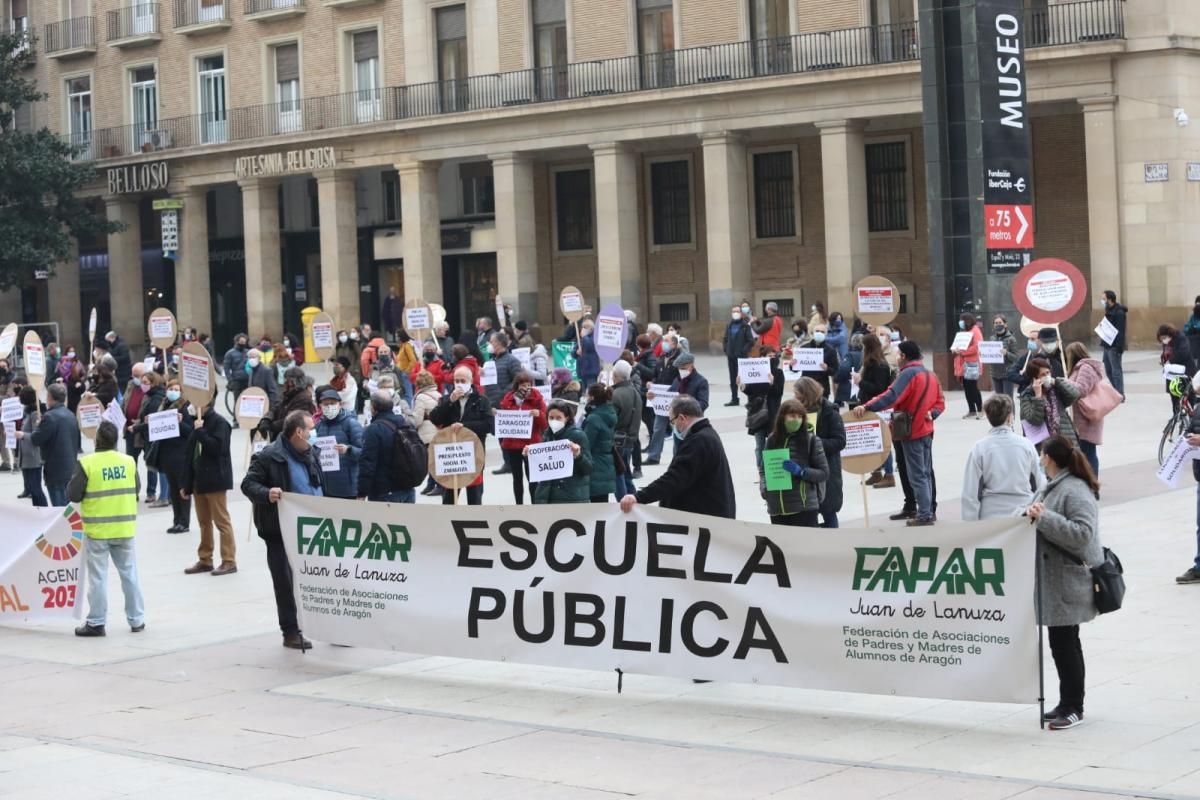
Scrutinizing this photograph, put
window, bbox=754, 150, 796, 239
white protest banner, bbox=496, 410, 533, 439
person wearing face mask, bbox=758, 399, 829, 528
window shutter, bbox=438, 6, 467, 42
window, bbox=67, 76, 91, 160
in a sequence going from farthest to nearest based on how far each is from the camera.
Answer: window, bbox=67, 76, 91, 160 < window shutter, bbox=438, 6, 467, 42 < window, bbox=754, 150, 796, 239 < white protest banner, bbox=496, 410, 533, 439 < person wearing face mask, bbox=758, 399, 829, 528

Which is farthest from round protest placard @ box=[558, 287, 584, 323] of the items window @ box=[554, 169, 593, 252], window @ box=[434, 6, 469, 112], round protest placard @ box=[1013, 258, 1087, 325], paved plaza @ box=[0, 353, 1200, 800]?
window @ box=[554, 169, 593, 252]

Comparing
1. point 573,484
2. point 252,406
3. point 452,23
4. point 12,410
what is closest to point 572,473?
point 573,484

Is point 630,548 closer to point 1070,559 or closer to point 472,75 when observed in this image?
point 1070,559

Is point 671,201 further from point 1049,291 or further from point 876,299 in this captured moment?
point 1049,291

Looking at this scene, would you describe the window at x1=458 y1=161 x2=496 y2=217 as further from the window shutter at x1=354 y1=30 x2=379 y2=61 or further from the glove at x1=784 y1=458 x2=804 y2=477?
the glove at x1=784 y1=458 x2=804 y2=477

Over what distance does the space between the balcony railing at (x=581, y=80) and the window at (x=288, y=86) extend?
0.15 feet

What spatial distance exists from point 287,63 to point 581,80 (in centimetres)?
1048

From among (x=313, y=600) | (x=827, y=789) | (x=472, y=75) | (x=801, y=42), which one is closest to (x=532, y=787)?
(x=827, y=789)

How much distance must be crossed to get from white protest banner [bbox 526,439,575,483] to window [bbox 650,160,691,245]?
31854mm

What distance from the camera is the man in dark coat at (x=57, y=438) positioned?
734 inches

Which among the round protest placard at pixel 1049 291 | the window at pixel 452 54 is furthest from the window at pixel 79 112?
the round protest placard at pixel 1049 291

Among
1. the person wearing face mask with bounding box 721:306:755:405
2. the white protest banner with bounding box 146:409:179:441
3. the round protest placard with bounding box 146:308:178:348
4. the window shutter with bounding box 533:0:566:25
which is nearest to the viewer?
the white protest banner with bounding box 146:409:179:441

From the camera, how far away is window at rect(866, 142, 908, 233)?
138 feet

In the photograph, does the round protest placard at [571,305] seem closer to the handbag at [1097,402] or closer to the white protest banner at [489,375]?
the white protest banner at [489,375]
